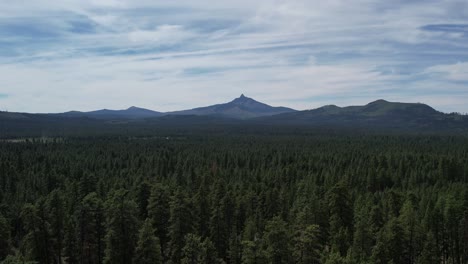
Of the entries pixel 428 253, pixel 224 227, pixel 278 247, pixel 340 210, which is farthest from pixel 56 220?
pixel 428 253

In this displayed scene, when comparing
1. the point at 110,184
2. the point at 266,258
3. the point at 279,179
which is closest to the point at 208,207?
the point at 266,258

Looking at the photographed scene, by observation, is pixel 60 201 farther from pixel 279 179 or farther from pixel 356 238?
pixel 279 179

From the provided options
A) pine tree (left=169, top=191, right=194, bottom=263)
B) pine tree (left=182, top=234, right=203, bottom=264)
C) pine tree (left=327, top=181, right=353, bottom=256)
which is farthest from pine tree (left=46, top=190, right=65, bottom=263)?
pine tree (left=327, top=181, right=353, bottom=256)

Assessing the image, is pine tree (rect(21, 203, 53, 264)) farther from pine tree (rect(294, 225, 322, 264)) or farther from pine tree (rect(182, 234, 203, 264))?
pine tree (rect(294, 225, 322, 264))

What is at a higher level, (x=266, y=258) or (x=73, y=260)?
(x=266, y=258)

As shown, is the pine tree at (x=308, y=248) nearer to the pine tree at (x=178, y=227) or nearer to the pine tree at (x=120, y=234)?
the pine tree at (x=178, y=227)

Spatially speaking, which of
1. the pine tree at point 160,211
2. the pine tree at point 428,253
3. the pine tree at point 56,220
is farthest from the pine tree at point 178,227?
the pine tree at point 428,253

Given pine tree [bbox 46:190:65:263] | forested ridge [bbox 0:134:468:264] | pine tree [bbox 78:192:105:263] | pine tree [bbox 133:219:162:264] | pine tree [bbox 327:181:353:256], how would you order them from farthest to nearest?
pine tree [bbox 327:181:353:256], pine tree [bbox 46:190:65:263], pine tree [bbox 78:192:105:263], forested ridge [bbox 0:134:468:264], pine tree [bbox 133:219:162:264]

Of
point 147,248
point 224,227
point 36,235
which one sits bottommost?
point 224,227

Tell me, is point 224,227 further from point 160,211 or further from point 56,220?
point 56,220

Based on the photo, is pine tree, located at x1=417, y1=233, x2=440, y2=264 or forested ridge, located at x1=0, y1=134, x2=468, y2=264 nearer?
forested ridge, located at x1=0, y1=134, x2=468, y2=264

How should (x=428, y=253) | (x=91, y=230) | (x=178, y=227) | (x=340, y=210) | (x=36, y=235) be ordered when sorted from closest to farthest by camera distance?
(x=91, y=230), (x=178, y=227), (x=428, y=253), (x=36, y=235), (x=340, y=210)
